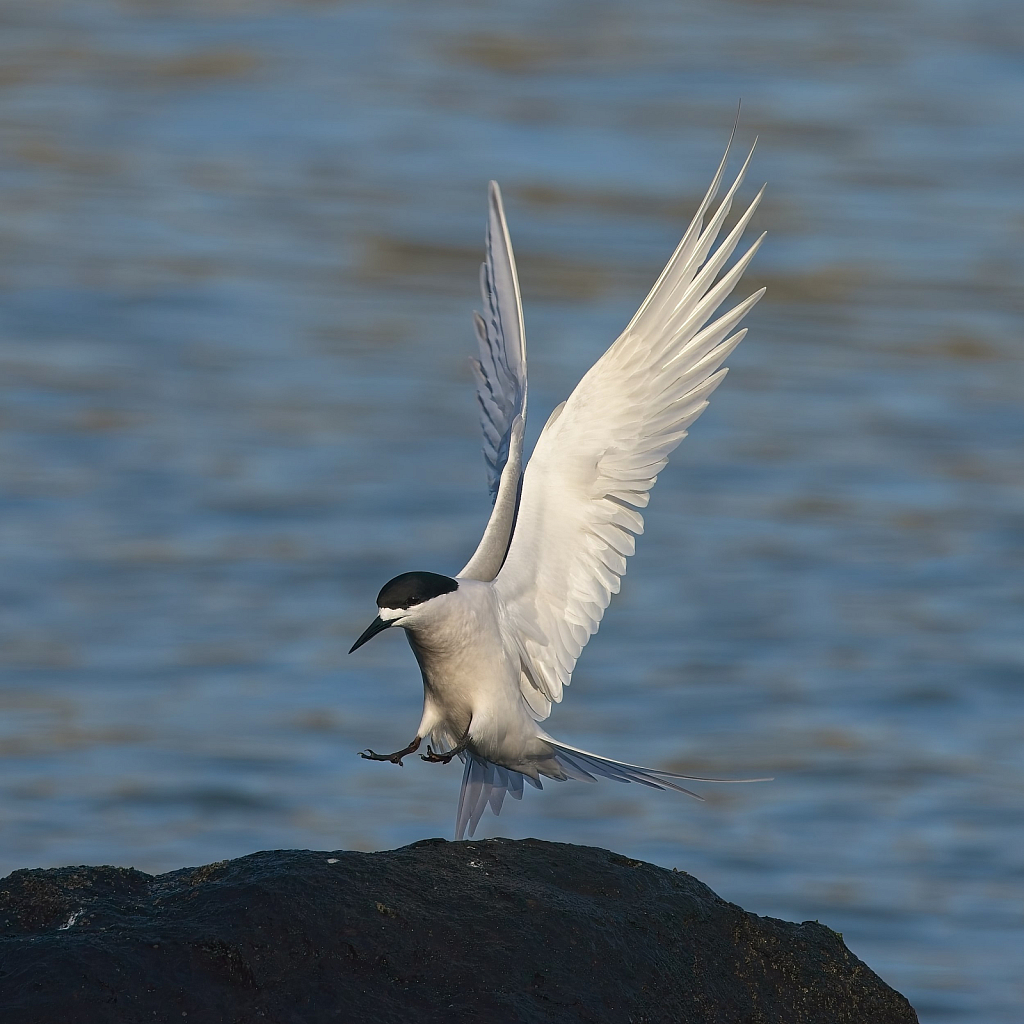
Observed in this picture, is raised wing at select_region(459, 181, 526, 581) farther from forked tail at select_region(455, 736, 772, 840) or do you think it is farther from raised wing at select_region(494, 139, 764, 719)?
forked tail at select_region(455, 736, 772, 840)

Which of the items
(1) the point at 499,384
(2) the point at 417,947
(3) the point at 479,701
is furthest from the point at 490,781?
(2) the point at 417,947

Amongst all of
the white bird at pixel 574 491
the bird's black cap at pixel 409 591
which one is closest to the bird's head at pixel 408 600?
the bird's black cap at pixel 409 591

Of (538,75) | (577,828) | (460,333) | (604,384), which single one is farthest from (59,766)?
(538,75)

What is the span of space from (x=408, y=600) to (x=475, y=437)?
398 inches

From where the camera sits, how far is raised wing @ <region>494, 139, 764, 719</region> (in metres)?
8.18

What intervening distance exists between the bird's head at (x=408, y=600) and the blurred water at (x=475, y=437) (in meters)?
3.78

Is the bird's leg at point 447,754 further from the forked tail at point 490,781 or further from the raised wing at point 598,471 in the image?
the raised wing at point 598,471

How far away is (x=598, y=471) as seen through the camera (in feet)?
27.1

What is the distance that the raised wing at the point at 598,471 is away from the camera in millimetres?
8180

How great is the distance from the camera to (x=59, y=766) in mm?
11891

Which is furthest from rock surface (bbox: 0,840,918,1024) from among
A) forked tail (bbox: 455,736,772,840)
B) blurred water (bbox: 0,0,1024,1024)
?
blurred water (bbox: 0,0,1024,1024)

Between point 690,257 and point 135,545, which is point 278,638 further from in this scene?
point 690,257

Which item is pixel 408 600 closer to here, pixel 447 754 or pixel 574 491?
pixel 447 754

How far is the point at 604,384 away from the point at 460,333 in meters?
10.9
